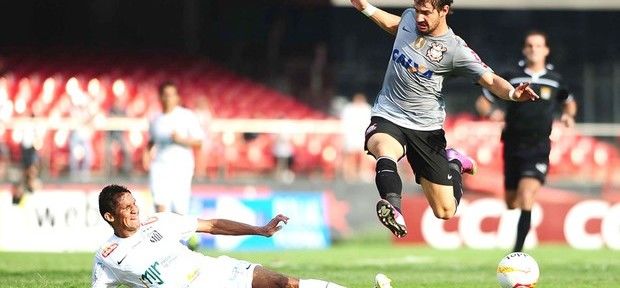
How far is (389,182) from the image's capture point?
36.3 ft

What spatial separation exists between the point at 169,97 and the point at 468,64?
6.54m

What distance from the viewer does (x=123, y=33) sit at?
32719 millimetres

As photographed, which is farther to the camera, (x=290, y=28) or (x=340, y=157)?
(x=290, y=28)

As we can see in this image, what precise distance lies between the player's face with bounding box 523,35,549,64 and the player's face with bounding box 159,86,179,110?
15.3ft

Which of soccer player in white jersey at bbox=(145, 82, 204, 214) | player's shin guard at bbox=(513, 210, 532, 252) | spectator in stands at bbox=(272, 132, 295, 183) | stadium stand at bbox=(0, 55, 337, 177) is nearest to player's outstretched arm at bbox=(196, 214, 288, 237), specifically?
player's shin guard at bbox=(513, 210, 532, 252)

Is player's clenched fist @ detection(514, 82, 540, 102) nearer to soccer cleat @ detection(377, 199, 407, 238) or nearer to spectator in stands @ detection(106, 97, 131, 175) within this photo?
soccer cleat @ detection(377, 199, 407, 238)

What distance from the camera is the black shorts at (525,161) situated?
15.3 meters

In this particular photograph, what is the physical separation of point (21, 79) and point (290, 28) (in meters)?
7.79

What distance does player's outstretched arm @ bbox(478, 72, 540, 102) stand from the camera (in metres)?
10.5

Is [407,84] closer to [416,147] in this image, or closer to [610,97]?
[416,147]

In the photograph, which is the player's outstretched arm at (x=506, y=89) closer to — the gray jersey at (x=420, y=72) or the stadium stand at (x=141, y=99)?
the gray jersey at (x=420, y=72)

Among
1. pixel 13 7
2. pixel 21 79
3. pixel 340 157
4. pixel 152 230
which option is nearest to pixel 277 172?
pixel 340 157

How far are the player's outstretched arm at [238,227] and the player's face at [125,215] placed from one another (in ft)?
1.71

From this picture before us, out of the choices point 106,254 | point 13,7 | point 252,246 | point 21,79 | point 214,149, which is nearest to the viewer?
point 106,254
